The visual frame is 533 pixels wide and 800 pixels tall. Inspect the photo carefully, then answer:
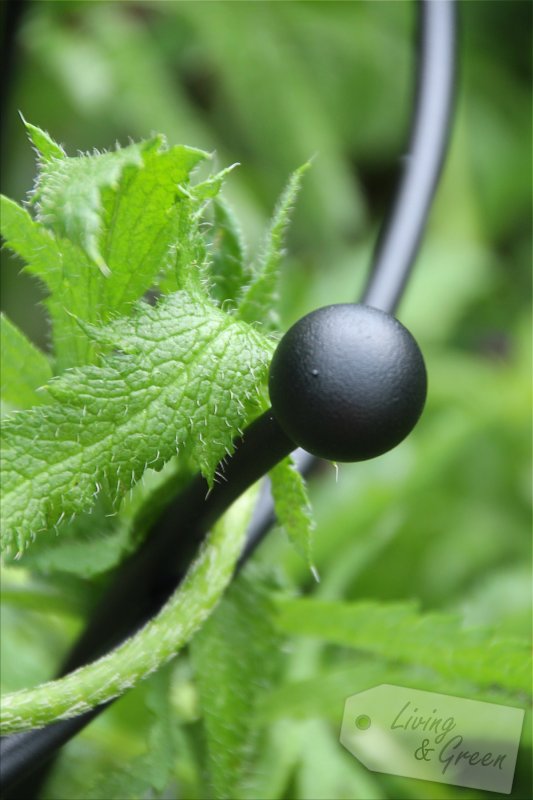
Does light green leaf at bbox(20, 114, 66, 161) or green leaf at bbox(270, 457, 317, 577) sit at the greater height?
light green leaf at bbox(20, 114, 66, 161)

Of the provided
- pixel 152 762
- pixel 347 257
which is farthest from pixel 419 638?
pixel 347 257

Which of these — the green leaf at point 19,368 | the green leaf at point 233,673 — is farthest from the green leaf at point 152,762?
the green leaf at point 19,368

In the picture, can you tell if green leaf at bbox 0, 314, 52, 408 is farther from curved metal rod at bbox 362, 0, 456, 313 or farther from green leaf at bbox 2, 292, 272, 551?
curved metal rod at bbox 362, 0, 456, 313

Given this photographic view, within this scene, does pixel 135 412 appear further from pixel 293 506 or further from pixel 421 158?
pixel 421 158

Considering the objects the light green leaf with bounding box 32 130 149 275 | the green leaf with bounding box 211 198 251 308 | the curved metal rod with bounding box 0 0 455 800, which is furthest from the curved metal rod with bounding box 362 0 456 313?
the light green leaf with bounding box 32 130 149 275

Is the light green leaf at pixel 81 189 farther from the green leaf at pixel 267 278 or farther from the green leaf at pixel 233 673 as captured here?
the green leaf at pixel 233 673

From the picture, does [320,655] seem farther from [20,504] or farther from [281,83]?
[281,83]
